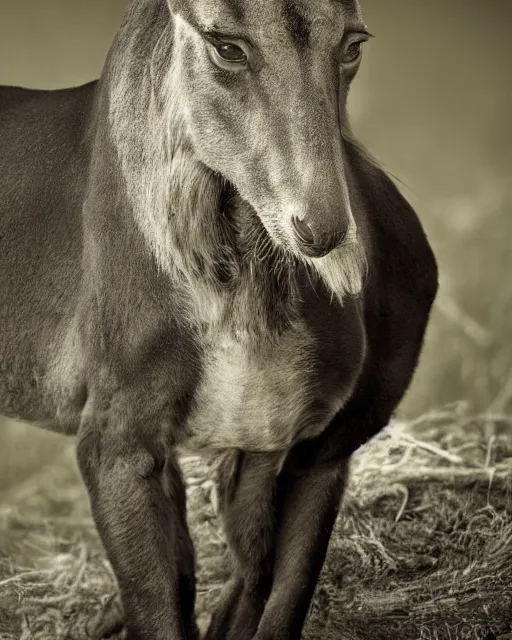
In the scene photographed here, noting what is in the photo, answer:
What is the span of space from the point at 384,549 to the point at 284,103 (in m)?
1.95

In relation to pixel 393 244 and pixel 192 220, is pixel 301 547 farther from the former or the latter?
pixel 192 220

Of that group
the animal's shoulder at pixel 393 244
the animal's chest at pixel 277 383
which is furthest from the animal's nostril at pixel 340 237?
the animal's shoulder at pixel 393 244

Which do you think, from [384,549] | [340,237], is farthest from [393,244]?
[384,549]

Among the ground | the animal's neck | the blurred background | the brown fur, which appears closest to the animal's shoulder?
the brown fur

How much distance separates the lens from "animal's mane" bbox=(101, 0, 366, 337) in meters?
2.68

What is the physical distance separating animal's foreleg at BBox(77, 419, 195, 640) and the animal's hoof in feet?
2.40

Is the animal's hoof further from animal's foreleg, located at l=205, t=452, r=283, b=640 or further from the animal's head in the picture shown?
the animal's head

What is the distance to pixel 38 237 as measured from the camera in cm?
312

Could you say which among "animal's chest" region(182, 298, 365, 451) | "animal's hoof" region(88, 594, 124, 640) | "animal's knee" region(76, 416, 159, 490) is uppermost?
"animal's chest" region(182, 298, 365, 451)

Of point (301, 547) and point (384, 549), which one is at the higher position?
point (301, 547)

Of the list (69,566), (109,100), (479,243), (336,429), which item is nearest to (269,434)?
(336,429)

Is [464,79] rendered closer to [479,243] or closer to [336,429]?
[479,243]

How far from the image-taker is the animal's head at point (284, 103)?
2379 millimetres

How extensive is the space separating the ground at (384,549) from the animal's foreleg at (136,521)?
0.71 m
